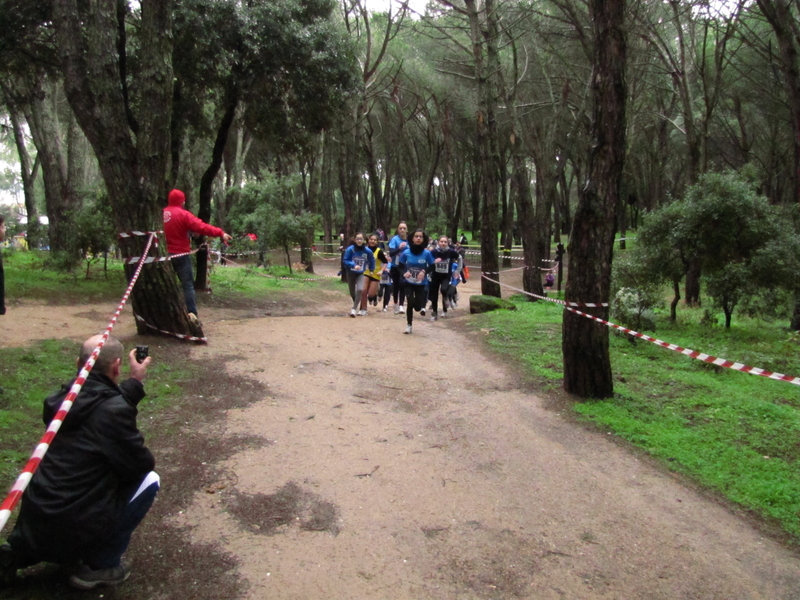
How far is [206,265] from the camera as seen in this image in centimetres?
1376

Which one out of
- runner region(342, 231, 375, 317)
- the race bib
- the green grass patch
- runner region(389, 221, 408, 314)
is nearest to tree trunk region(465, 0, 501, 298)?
runner region(389, 221, 408, 314)

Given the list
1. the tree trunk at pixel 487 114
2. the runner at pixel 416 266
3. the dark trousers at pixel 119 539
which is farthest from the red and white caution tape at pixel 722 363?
the tree trunk at pixel 487 114

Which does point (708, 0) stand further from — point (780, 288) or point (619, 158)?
point (619, 158)

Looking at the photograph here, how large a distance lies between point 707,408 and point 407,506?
4165 mm

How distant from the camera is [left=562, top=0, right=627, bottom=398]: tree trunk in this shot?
6664 millimetres

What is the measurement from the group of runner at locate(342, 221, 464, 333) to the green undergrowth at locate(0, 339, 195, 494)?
473 centimetres

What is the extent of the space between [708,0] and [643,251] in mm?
6525

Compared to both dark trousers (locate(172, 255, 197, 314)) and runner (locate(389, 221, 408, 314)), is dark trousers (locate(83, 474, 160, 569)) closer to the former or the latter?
dark trousers (locate(172, 255, 197, 314))

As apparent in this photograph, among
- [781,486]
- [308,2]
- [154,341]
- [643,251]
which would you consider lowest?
[781,486]

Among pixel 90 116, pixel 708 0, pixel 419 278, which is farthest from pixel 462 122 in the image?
pixel 90 116

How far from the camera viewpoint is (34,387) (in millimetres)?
6055

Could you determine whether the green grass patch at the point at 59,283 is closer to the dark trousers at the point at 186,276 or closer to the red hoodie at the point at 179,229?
the red hoodie at the point at 179,229

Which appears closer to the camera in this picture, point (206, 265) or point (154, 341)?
point (154, 341)

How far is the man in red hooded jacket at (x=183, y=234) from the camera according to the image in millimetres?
8852
